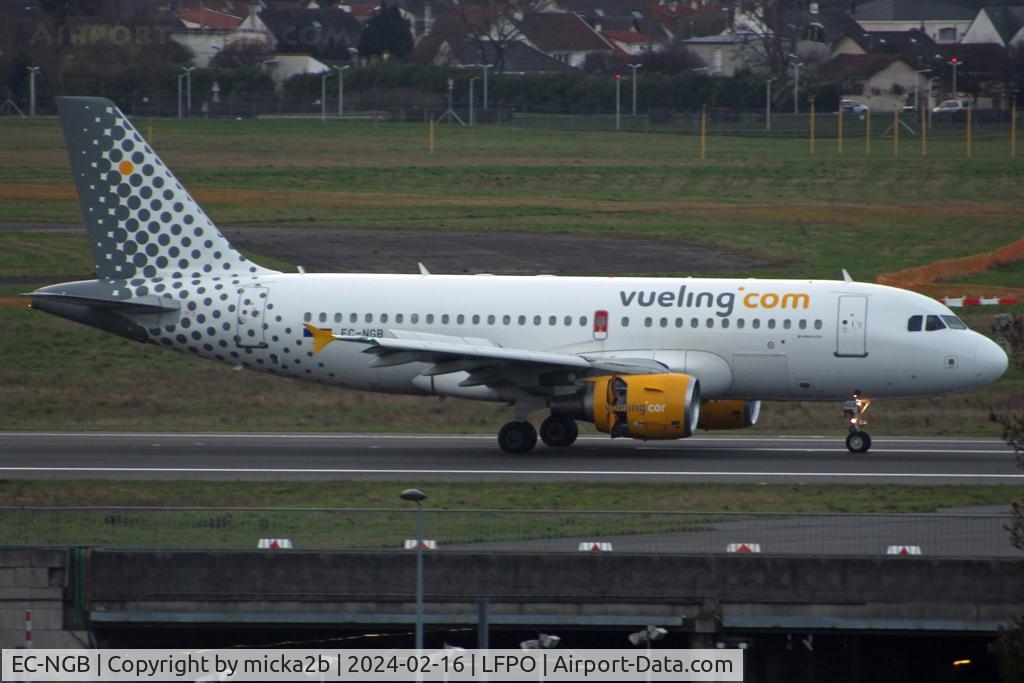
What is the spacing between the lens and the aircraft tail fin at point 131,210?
1439 inches

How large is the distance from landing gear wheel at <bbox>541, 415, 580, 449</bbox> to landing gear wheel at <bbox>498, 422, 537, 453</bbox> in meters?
0.71

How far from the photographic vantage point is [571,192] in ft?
256

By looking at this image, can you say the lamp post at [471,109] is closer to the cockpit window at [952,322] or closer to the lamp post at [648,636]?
the cockpit window at [952,322]

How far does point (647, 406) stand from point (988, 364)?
740cm

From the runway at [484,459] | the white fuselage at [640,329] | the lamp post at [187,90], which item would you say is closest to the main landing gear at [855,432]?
the runway at [484,459]

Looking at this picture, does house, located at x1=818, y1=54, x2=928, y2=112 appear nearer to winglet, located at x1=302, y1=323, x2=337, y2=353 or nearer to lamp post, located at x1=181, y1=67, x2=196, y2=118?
lamp post, located at x1=181, y1=67, x2=196, y2=118

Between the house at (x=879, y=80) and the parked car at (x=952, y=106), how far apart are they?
5.58 meters

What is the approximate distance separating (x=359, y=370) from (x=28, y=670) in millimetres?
15710

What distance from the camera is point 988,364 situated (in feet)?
111

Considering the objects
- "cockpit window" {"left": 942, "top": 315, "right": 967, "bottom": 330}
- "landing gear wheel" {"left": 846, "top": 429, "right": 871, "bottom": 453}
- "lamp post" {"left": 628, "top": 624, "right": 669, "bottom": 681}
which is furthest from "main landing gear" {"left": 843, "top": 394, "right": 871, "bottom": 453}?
"lamp post" {"left": 628, "top": 624, "right": 669, "bottom": 681}

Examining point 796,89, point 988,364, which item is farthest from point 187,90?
point 988,364

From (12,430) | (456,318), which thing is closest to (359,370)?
(456,318)

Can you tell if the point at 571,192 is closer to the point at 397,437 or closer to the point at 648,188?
the point at 648,188

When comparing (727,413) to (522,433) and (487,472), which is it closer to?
(522,433)
